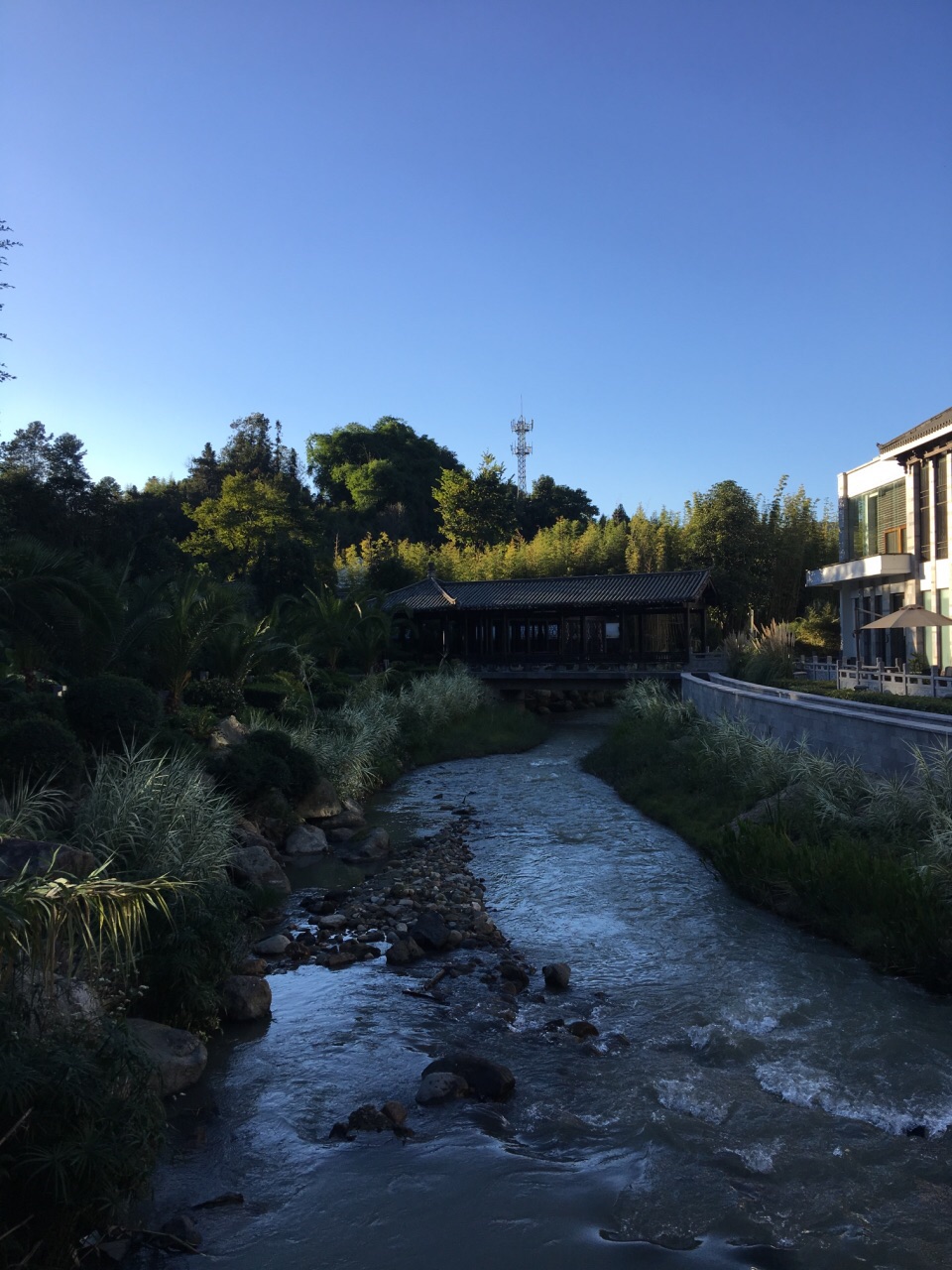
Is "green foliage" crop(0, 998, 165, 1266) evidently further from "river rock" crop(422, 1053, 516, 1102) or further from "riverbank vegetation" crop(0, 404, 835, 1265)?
"river rock" crop(422, 1053, 516, 1102)

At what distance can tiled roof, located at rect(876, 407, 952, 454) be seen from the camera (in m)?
23.9

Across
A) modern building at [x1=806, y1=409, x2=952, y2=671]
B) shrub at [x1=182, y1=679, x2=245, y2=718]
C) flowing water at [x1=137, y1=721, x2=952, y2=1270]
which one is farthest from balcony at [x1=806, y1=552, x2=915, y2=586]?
flowing water at [x1=137, y1=721, x2=952, y2=1270]

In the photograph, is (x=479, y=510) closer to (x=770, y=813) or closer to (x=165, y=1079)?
(x=770, y=813)

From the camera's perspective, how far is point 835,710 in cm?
1379

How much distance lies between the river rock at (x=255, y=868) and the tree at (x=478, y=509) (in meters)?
41.2

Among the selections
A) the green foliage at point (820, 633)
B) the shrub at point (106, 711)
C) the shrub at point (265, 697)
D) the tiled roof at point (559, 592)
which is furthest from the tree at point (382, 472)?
the shrub at point (106, 711)

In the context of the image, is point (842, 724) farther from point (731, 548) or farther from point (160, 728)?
→ point (731, 548)

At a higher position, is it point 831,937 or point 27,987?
point 27,987

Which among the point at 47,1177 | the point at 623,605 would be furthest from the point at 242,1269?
the point at 623,605

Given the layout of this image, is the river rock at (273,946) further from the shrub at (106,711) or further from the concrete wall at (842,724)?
the concrete wall at (842,724)

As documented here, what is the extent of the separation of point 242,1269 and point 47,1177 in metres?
1.14

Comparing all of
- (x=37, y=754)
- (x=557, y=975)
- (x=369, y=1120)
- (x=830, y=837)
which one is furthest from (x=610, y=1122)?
(x=37, y=754)

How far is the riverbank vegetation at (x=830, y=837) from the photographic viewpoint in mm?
8359

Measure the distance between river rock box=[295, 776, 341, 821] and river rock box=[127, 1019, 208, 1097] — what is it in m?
8.44
